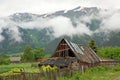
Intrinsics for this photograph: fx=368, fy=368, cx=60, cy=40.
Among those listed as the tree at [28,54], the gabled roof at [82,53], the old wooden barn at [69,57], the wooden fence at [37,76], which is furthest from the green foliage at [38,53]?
the wooden fence at [37,76]

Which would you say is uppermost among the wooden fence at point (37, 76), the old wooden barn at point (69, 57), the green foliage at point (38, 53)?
the green foliage at point (38, 53)

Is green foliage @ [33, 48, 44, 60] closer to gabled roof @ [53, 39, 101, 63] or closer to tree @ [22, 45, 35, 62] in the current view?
tree @ [22, 45, 35, 62]

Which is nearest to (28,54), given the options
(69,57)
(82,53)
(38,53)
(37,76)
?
(38,53)

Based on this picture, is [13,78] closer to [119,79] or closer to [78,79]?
[78,79]

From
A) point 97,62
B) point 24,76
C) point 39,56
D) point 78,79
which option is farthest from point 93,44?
point 24,76

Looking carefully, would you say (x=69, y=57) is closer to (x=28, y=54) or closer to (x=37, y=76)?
(x=37, y=76)

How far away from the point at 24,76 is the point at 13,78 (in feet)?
4.98

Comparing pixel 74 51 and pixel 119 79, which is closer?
pixel 119 79

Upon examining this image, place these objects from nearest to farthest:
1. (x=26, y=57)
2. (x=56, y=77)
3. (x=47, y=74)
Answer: (x=47, y=74)
(x=56, y=77)
(x=26, y=57)

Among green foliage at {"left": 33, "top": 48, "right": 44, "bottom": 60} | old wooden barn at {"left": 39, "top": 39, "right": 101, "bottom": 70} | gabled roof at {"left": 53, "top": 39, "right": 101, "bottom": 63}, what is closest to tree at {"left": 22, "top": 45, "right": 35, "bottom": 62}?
green foliage at {"left": 33, "top": 48, "right": 44, "bottom": 60}

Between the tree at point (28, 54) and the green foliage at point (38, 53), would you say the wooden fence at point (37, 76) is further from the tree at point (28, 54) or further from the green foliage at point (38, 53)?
the green foliage at point (38, 53)

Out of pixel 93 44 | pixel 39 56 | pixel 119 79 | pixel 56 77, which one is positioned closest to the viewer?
pixel 56 77

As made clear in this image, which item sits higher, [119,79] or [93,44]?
[93,44]

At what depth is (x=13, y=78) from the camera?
107 feet
